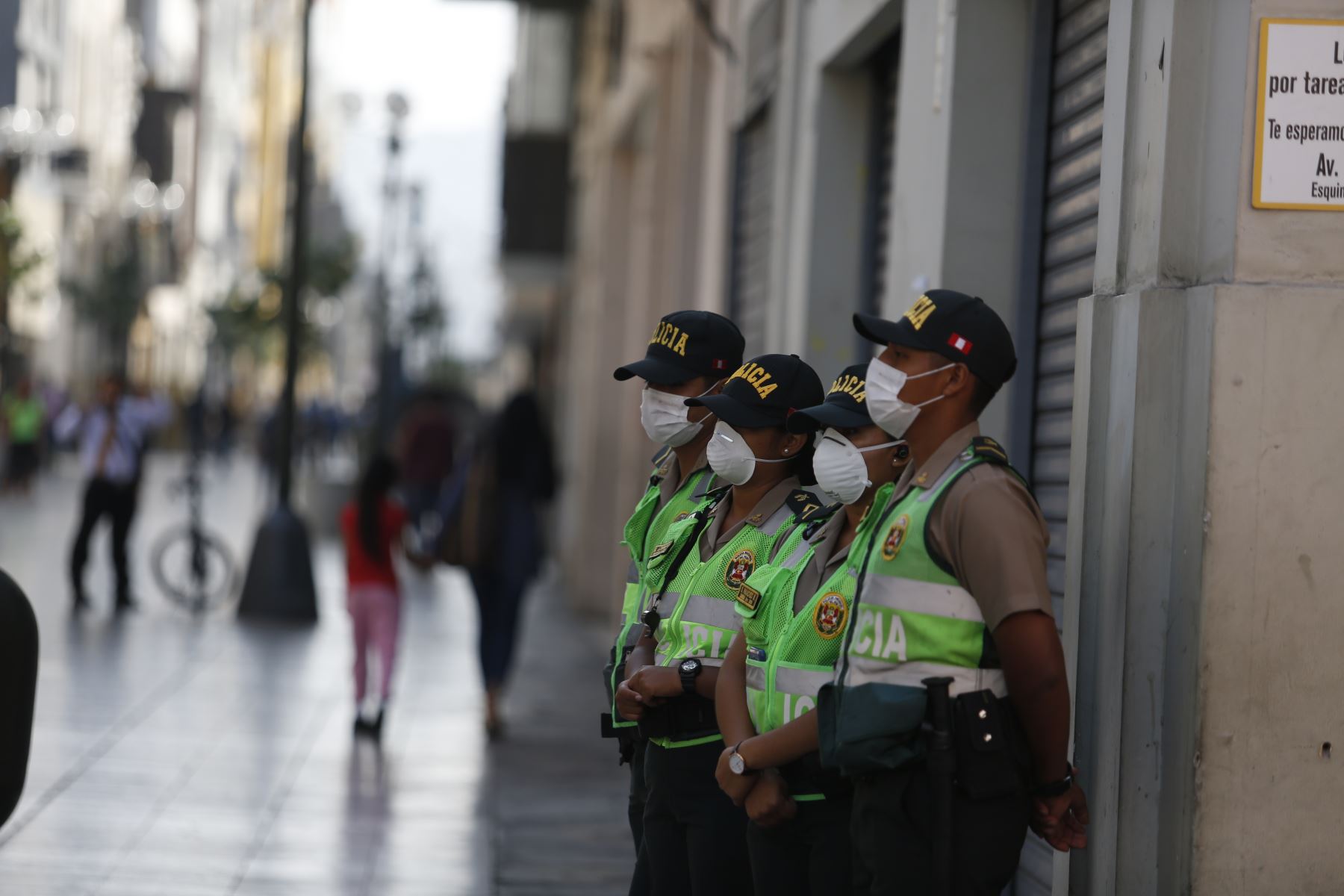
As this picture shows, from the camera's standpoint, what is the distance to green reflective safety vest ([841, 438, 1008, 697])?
3553 millimetres

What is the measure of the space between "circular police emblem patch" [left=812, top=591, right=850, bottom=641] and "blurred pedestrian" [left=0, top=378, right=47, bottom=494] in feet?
92.9

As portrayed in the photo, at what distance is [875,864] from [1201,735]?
84cm

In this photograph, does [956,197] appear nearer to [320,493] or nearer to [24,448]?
[320,493]

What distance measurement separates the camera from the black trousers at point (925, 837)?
3559mm

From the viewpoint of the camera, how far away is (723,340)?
503 cm

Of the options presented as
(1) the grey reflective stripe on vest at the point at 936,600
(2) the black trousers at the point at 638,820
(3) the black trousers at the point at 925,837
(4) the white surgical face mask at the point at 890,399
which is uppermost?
(4) the white surgical face mask at the point at 890,399

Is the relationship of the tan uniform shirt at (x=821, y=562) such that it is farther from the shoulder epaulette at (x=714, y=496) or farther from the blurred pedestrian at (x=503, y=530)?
the blurred pedestrian at (x=503, y=530)

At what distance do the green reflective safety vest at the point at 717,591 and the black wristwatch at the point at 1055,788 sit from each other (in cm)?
95

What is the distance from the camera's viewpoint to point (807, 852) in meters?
4.09

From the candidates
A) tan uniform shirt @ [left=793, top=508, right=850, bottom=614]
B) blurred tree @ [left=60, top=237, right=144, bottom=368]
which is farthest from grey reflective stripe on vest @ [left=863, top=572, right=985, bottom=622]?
blurred tree @ [left=60, top=237, right=144, bottom=368]

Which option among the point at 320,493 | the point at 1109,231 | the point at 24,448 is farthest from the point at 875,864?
the point at 24,448

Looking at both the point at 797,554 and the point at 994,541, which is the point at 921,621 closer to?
the point at 994,541

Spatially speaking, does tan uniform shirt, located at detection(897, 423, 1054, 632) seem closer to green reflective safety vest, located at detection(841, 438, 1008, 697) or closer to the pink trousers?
green reflective safety vest, located at detection(841, 438, 1008, 697)

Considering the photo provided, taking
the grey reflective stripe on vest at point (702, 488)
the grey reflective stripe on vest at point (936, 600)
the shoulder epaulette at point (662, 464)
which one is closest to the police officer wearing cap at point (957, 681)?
the grey reflective stripe on vest at point (936, 600)
